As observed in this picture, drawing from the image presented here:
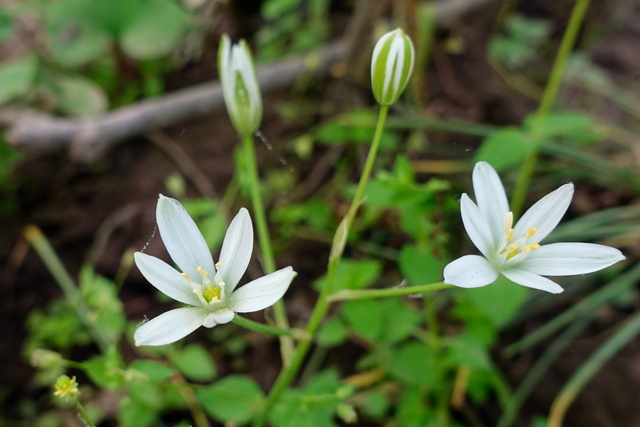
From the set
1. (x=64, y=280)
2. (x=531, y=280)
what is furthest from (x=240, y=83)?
(x=64, y=280)

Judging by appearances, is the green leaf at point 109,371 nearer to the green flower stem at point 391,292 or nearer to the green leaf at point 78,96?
the green flower stem at point 391,292

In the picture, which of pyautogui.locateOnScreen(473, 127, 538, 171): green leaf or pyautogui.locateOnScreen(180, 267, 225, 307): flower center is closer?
pyautogui.locateOnScreen(180, 267, 225, 307): flower center

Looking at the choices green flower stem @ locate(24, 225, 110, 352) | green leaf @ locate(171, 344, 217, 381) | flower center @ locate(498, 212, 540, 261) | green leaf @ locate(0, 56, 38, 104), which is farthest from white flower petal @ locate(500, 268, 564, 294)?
green leaf @ locate(0, 56, 38, 104)

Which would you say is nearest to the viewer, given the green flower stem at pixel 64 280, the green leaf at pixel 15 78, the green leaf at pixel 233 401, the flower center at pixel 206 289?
the flower center at pixel 206 289

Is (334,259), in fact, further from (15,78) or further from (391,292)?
(15,78)

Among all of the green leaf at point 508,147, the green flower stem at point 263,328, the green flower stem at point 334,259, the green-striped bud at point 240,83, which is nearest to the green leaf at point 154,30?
the green-striped bud at point 240,83

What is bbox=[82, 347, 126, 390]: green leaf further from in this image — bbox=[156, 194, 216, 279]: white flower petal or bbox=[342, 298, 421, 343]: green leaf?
bbox=[342, 298, 421, 343]: green leaf
